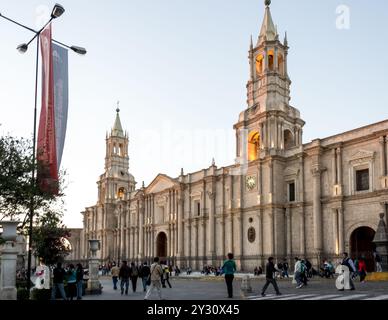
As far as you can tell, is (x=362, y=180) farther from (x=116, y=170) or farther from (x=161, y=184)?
(x=116, y=170)

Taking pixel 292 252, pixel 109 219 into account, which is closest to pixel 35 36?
pixel 292 252

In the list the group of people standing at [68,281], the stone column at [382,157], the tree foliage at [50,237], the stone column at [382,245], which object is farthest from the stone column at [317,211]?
the group of people standing at [68,281]

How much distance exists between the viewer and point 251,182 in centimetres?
4562

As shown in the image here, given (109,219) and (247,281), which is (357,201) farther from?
(109,219)

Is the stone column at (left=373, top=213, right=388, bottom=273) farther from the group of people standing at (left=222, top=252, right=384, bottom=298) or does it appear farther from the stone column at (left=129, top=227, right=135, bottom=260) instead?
the stone column at (left=129, top=227, right=135, bottom=260)

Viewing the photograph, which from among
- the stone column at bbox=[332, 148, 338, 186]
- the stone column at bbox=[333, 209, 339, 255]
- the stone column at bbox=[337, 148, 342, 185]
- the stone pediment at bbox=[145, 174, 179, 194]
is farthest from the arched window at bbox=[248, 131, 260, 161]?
the stone pediment at bbox=[145, 174, 179, 194]

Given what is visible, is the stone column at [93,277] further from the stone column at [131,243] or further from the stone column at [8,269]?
the stone column at [131,243]

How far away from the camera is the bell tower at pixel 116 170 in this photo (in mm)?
70938

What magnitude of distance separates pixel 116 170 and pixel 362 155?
41968 millimetres

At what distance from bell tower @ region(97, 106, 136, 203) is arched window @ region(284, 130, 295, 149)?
98.1 feet

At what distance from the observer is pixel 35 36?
17844 mm

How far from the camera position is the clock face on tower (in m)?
45.2
